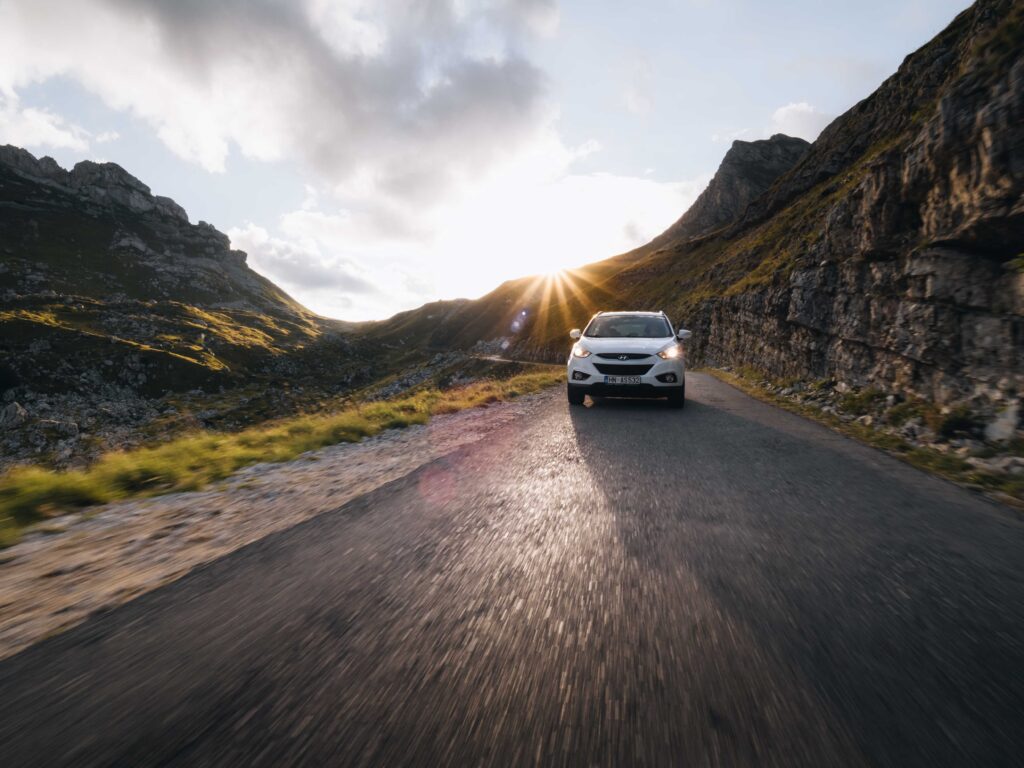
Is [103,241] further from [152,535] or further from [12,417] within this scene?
[152,535]

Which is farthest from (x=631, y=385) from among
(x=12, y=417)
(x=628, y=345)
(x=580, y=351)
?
(x=12, y=417)

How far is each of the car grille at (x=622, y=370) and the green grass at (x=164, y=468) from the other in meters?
3.83

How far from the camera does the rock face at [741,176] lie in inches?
4427

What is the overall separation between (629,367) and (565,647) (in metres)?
7.76

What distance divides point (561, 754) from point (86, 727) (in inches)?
62.9

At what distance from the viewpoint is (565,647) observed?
6.46 ft

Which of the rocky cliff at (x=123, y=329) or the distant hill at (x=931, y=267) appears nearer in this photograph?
the distant hill at (x=931, y=267)

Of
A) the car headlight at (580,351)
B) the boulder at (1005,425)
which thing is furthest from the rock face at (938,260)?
the car headlight at (580,351)

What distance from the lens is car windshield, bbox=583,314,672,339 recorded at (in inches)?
414

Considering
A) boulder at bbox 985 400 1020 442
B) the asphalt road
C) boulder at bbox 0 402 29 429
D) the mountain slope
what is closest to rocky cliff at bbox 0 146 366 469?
boulder at bbox 0 402 29 429

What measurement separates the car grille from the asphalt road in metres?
5.45

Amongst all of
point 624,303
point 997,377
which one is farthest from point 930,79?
point 624,303

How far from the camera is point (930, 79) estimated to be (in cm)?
2983

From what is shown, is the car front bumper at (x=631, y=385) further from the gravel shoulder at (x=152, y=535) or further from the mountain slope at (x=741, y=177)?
the mountain slope at (x=741, y=177)
